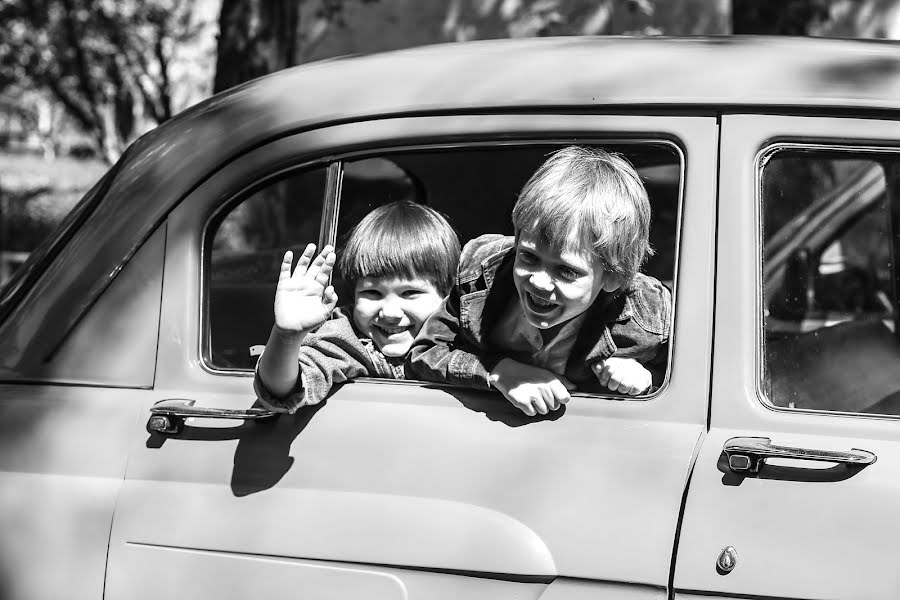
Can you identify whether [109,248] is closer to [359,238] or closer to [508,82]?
[359,238]

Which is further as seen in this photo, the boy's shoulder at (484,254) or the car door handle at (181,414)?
the boy's shoulder at (484,254)

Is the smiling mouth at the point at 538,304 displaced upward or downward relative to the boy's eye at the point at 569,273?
downward

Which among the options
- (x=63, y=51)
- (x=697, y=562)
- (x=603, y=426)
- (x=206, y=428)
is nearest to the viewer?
(x=697, y=562)

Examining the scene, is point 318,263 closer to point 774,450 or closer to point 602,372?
point 602,372

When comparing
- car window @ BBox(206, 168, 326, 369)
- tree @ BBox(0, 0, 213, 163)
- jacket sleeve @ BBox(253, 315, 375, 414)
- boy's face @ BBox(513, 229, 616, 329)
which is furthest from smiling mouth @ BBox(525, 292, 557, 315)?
tree @ BBox(0, 0, 213, 163)

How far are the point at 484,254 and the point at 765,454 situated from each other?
701 millimetres

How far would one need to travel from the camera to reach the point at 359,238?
2.09 m

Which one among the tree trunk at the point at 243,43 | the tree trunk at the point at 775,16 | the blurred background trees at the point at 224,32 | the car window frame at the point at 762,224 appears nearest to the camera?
the car window frame at the point at 762,224

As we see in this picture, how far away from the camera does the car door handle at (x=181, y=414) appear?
1.92m

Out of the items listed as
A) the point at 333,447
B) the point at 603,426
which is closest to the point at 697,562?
the point at 603,426

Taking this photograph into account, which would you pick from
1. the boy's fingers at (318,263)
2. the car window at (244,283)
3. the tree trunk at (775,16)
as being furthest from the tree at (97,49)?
the boy's fingers at (318,263)

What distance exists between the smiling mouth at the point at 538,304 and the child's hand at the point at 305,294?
0.38 m

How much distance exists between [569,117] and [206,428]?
3.04 ft

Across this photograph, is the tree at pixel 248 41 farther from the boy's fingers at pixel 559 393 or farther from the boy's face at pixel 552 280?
the boy's fingers at pixel 559 393
